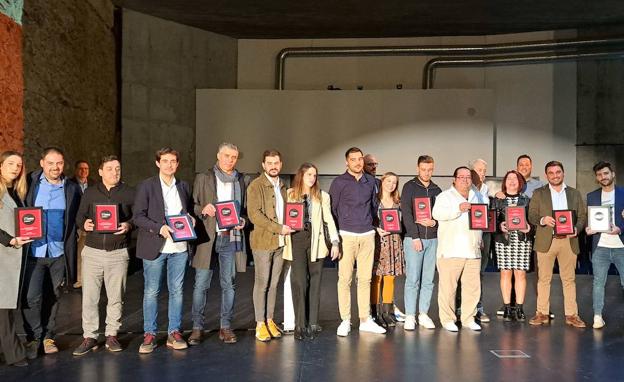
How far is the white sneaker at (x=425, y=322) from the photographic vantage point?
5.70 m

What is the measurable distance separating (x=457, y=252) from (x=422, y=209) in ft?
1.45

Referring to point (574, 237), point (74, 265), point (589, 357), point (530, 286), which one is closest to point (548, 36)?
point (530, 286)

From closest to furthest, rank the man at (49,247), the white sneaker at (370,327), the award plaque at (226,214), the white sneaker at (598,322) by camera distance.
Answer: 1. the man at (49,247)
2. the award plaque at (226,214)
3. the white sneaker at (370,327)
4. the white sneaker at (598,322)

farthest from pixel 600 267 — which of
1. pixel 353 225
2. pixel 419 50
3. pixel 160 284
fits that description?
pixel 419 50

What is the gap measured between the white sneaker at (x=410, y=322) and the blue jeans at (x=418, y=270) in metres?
0.03

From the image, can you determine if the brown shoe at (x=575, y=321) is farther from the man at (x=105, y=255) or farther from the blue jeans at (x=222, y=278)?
the man at (x=105, y=255)

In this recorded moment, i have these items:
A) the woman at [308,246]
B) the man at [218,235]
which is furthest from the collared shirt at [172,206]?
the woman at [308,246]

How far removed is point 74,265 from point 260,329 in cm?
143

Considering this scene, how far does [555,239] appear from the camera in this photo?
591 cm

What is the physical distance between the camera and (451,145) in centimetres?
1145

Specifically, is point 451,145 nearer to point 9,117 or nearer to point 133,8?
point 133,8

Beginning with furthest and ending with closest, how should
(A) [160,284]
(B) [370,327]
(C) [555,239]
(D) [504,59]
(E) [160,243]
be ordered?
1. (D) [504,59]
2. (C) [555,239]
3. (B) [370,327]
4. (A) [160,284]
5. (E) [160,243]

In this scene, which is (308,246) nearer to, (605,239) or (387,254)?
(387,254)

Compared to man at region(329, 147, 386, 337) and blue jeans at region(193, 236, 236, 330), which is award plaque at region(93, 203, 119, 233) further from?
man at region(329, 147, 386, 337)
